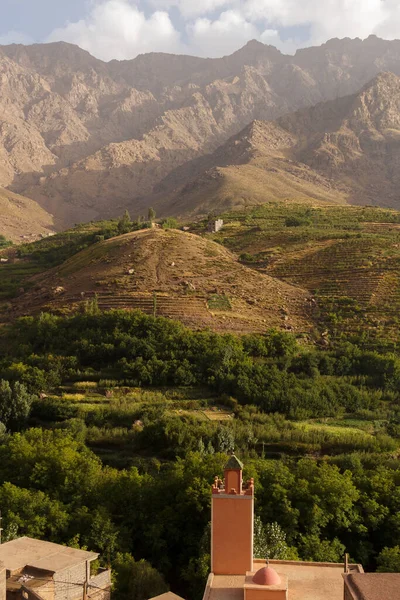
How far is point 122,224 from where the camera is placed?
6366cm

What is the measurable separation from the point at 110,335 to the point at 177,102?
17057cm

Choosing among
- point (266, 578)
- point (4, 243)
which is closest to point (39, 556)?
point (266, 578)

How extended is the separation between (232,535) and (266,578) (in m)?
1.87

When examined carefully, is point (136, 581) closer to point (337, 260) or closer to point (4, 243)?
point (337, 260)

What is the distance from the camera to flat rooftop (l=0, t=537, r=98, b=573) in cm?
1518

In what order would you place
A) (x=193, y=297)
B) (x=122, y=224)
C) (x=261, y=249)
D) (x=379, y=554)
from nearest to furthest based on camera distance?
(x=379, y=554), (x=193, y=297), (x=261, y=249), (x=122, y=224)

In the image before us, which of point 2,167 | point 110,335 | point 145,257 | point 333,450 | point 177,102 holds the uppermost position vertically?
point 177,102

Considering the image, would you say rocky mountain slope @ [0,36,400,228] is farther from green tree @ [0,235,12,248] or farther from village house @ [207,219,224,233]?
village house @ [207,219,224,233]

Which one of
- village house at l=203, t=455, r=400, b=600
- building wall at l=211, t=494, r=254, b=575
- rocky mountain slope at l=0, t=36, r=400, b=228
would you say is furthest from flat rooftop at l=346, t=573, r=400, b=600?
rocky mountain slope at l=0, t=36, r=400, b=228

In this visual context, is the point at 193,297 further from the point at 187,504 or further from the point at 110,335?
the point at 187,504

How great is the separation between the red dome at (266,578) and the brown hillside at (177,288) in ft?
87.1

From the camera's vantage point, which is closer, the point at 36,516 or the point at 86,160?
the point at 36,516

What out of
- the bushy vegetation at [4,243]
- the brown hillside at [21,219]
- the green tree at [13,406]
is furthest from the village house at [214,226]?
the brown hillside at [21,219]

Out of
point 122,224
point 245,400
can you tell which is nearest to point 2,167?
point 122,224
